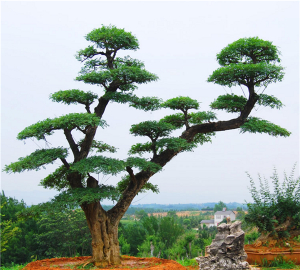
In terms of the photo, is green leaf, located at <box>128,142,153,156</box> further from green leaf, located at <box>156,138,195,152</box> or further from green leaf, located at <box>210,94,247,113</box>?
green leaf, located at <box>210,94,247,113</box>

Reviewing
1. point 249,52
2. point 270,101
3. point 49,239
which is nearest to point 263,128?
point 270,101

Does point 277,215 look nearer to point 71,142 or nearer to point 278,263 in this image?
point 278,263

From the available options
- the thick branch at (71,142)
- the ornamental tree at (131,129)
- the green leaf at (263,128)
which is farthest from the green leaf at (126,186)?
the green leaf at (263,128)

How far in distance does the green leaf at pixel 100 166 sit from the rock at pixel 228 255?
2.09 m

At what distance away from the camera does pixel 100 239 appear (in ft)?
20.7

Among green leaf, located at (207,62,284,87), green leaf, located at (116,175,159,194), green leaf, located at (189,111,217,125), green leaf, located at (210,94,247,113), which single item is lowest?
green leaf, located at (116,175,159,194)

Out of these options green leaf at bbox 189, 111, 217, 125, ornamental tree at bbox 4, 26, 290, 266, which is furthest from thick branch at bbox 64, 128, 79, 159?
green leaf at bbox 189, 111, 217, 125

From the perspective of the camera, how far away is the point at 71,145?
6.42 m

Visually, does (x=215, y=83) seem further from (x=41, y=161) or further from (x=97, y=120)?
(x=41, y=161)

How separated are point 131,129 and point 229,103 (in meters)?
2.29

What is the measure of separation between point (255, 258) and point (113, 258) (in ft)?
9.39

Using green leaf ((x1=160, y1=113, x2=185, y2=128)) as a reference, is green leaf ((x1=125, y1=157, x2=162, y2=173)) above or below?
below

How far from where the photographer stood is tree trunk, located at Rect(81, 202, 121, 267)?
6281mm

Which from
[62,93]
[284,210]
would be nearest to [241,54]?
[284,210]
